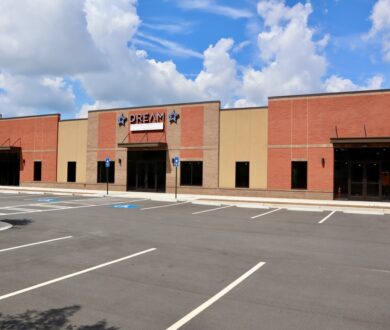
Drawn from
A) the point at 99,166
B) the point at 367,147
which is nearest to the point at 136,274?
the point at 367,147

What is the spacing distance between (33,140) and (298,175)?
90.6 ft

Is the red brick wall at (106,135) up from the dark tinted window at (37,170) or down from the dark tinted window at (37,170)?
up

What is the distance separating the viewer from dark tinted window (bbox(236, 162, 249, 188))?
30453mm

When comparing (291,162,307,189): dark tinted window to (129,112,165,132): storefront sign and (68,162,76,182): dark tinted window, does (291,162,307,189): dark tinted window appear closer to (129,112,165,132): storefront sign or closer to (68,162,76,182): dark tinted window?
(129,112,165,132): storefront sign

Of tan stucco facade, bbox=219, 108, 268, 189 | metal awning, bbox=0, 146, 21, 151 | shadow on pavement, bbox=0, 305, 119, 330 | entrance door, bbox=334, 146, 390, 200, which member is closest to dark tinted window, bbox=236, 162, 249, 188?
tan stucco facade, bbox=219, 108, 268, 189

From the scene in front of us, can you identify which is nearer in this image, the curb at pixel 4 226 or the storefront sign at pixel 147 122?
the curb at pixel 4 226

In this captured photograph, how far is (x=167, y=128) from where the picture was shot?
33.5 m

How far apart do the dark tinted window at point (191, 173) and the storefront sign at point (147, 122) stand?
13.2 ft

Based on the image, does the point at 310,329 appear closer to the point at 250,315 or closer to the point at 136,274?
the point at 250,315

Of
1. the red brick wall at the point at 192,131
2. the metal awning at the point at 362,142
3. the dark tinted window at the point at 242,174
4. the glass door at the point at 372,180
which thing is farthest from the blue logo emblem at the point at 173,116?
the glass door at the point at 372,180

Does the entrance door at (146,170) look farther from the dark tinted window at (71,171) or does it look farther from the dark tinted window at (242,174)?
the dark tinted window at (242,174)

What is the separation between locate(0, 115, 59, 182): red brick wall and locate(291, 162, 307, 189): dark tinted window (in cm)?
2366

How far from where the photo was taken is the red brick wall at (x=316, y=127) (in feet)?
86.8

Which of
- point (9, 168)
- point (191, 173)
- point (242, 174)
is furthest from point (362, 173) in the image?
point (9, 168)
